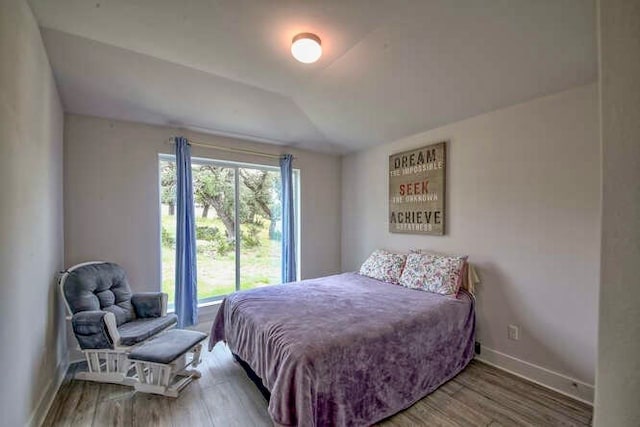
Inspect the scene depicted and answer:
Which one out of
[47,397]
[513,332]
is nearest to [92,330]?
[47,397]

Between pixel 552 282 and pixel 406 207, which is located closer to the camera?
pixel 552 282

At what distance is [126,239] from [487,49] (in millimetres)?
3768

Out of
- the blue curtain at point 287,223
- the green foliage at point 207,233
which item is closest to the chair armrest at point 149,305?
the green foliage at point 207,233

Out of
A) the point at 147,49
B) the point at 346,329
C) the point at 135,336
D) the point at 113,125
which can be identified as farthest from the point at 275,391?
the point at 113,125

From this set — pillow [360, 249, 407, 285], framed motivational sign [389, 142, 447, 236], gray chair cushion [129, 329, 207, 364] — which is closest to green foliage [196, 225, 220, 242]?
gray chair cushion [129, 329, 207, 364]

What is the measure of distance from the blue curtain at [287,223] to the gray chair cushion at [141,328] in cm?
158

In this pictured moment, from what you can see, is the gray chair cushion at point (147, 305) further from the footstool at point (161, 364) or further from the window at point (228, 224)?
the window at point (228, 224)

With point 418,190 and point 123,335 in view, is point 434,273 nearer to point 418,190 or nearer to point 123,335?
point 418,190

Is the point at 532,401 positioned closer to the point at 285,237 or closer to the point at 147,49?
the point at 285,237

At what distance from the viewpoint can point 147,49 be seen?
2180 mm

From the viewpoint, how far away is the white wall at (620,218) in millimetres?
500

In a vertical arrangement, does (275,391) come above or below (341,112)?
below

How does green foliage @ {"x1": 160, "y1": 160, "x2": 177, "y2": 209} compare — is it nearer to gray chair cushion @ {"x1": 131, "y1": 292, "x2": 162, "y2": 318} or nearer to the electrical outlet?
gray chair cushion @ {"x1": 131, "y1": 292, "x2": 162, "y2": 318}

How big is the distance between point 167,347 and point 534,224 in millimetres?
3237
